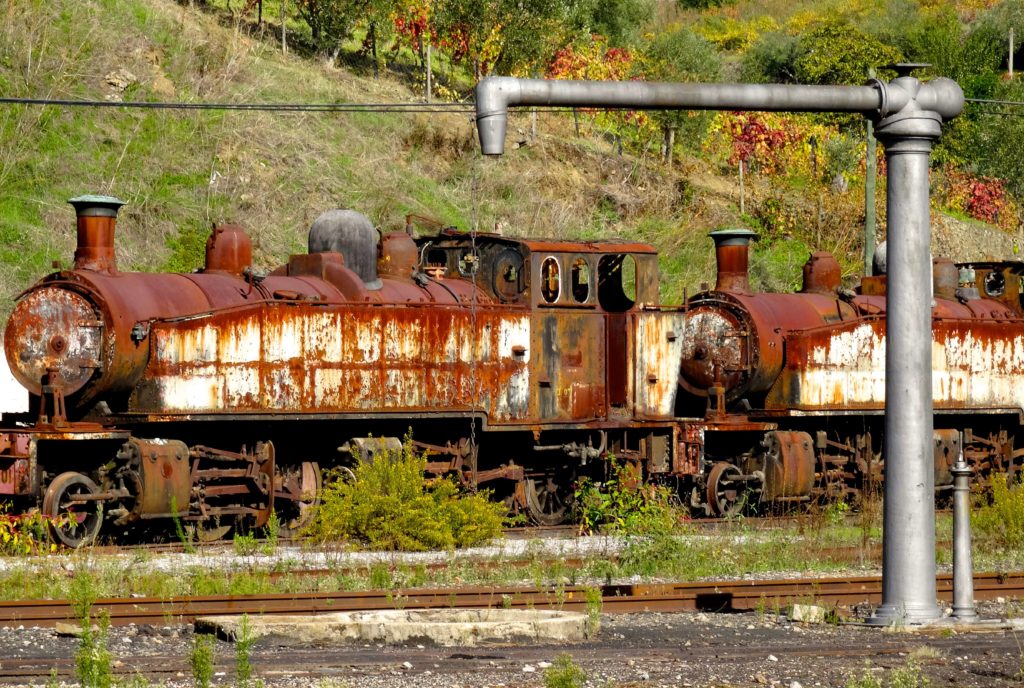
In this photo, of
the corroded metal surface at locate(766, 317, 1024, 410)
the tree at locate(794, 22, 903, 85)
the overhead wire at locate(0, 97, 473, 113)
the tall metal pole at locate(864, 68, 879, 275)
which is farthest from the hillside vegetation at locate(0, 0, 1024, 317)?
the corroded metal surface at locate(766, 317, 1024, 410)

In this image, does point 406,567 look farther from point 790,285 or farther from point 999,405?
point 790,285

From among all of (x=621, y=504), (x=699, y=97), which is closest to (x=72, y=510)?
(x=621, y=504)

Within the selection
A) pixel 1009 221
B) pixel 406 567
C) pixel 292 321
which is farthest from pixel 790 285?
pixel 406 567

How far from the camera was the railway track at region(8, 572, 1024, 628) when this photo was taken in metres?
10.5

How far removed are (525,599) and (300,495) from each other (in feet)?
21.5

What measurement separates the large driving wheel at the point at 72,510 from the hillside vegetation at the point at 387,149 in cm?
1102

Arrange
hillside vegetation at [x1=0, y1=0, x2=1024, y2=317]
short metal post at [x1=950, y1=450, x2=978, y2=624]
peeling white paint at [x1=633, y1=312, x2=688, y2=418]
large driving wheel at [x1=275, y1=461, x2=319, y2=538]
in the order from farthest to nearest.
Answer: hillside vegetation at [x1=0, y1=0, x2=1024, y2=317] → peeling white paint at [x1=633, y1=312, x2=688, y2=418] → large driving wheel at [x1=275, y1=461, x2=319, y2=538] → short metal post at [x1=950, y1=450, x2=978, y2=624]

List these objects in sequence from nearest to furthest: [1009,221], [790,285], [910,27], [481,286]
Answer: [481,286], [790,285], [1009,221], [910,27]

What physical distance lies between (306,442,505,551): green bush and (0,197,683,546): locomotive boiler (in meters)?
1.52

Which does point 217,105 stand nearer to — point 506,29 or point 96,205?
point 96,205

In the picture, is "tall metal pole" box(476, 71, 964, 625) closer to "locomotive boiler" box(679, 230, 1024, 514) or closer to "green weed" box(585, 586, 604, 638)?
"green weed" box(585, 586, 604, 638)

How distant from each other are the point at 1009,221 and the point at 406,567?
128ft

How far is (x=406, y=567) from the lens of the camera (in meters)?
13.2

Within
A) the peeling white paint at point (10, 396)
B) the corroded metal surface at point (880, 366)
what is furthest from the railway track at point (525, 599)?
the peeling white paint at point (10, 396)
